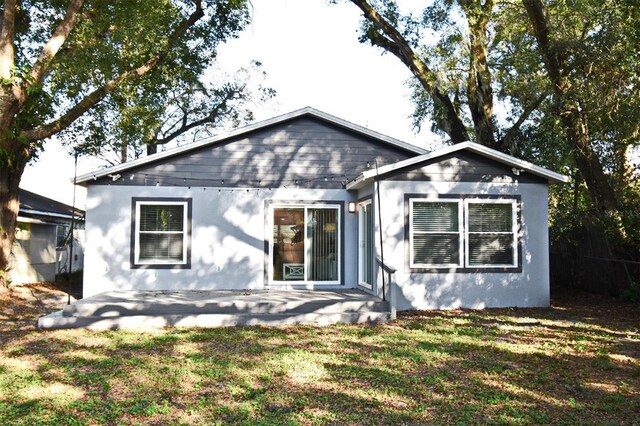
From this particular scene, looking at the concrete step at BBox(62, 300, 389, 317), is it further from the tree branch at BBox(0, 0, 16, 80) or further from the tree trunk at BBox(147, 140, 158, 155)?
the tree trunk at BBox(147, 140, 158, 155)

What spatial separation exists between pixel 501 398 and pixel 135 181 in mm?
9299

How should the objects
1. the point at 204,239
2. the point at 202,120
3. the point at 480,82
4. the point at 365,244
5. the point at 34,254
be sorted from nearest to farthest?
the point at 365,244 → the point at 204,239 → the point at 480,82 → the point at 34,254 → the point at 202,120

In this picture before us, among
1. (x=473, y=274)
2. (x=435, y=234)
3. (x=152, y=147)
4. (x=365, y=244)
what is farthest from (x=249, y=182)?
(x=152, y=147)

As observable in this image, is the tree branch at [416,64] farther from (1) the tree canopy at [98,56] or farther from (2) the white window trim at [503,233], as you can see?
(2) the white window trim at [503,233]

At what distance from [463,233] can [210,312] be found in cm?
530

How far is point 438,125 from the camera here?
56.1ft

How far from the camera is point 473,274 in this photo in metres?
11.1

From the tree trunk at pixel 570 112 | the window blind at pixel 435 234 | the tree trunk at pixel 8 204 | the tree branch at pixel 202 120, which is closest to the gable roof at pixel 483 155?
the window blind at pixel 435 234

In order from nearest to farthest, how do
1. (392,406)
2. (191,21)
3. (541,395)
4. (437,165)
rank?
1. (392,406)
2. (541,395)
3. (437,165)
4. (191,21)

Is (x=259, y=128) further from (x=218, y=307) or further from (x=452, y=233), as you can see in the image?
(x=452, y=233)

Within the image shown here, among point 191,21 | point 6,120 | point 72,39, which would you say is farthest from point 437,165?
point 72,39

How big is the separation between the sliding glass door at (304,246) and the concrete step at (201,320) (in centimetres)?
249

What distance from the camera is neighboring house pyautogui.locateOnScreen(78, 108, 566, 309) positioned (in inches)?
435

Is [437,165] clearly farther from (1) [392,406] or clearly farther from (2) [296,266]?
(1) [392,406]
